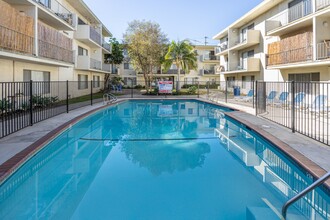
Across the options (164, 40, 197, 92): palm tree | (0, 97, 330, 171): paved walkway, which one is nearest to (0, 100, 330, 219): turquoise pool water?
(0, 97, 330, 171): paved walkway

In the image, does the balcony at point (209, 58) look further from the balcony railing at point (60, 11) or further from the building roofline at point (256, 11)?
the balcony railing at point (60, 11)

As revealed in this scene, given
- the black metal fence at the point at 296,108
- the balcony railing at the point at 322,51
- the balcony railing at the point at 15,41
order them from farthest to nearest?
the balcony railing at the point at 322,51
the balcony railing at the point at 15,41
the black metal fence at the point at 296,108

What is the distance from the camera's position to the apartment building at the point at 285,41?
15969 mm

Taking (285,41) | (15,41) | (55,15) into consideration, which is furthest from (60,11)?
(285,41)

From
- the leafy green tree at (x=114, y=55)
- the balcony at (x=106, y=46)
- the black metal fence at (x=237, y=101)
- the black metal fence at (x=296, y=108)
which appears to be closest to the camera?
the black metal fence at (x=237, y=101)

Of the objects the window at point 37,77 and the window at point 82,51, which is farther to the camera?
the window at point 82,51

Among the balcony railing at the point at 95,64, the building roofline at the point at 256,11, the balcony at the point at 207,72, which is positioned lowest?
the balcony railing at the point at 95,64

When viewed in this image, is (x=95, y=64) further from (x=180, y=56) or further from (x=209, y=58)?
(x=209, y=58)

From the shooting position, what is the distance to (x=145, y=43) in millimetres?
31250

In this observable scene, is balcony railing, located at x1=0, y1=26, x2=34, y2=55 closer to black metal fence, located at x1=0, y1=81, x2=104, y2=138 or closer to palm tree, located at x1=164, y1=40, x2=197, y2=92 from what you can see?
black metal fence, located at x1=0, y1=81, x2=104, y2=138

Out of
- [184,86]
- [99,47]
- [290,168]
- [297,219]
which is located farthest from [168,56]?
[297,219]

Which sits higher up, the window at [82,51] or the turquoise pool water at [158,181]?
the window at [82,51]

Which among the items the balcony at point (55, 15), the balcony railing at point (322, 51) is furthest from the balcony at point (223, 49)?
the balcony at point (55, 15)

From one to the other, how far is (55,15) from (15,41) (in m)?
6.06
